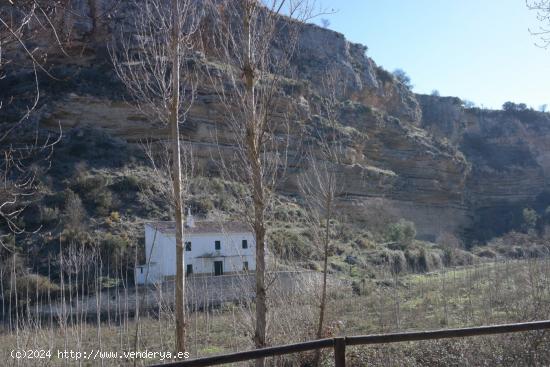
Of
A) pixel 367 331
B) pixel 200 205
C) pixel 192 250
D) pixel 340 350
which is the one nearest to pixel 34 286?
pixel 192 250

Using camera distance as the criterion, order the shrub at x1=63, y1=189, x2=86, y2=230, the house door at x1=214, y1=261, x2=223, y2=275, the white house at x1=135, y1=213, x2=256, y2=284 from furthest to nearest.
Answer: the shrub at x1=63, y1=189, x2=86, y2=230, the house door at x1=214, y1=261, x2=223, y2=275, the white house at x1=135, y1=213, x2=256, y2=284

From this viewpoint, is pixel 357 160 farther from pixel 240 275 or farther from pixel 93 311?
pixel 240 275

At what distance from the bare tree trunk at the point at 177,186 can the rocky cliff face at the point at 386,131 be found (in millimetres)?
25841

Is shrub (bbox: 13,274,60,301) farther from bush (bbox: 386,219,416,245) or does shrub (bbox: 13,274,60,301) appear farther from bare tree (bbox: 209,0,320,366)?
bush (bbox: 386,219,416,245)

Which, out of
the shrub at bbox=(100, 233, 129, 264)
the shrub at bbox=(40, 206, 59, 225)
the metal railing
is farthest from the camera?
the shrub at bbox=(40, 206, 59, 225)

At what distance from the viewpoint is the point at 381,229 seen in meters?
45.4

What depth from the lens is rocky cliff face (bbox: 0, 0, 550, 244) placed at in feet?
141

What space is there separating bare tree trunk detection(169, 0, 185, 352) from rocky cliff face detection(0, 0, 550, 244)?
25.8m

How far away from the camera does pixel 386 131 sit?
56.8 m

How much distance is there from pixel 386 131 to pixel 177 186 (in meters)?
51.3

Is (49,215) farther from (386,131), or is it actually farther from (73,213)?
(386,131)

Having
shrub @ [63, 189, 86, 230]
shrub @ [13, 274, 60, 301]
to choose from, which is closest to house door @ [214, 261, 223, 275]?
shrub @ [13, 274, 60, 301]

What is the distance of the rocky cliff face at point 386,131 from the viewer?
42.9 metres

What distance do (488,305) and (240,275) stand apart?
1038cm
